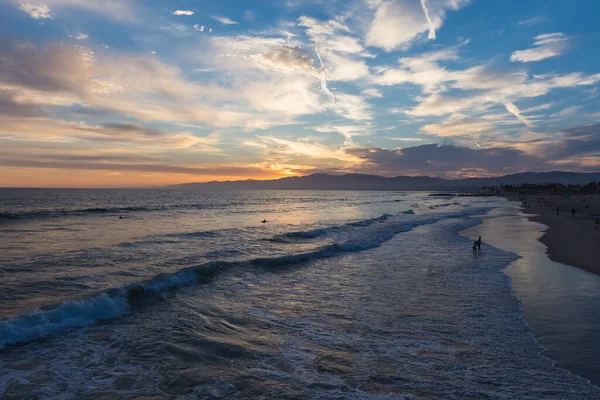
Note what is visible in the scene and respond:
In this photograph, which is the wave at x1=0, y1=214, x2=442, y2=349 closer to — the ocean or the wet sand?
the ocean

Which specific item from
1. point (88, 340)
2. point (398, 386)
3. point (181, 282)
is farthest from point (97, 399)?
point (181, 282)

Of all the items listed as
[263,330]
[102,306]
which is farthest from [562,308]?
[102,306]

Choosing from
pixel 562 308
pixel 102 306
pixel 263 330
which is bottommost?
pixel 263 330

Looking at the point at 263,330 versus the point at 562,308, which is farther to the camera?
the point at 562,308

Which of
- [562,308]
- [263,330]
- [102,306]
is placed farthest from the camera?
[102,306]

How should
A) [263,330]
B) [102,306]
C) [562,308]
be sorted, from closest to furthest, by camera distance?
1. [263,330]
2. [562,308]
3. [102,306]

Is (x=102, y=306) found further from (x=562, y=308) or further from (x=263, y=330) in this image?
(x=562, y=308)

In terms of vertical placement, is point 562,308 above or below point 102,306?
above

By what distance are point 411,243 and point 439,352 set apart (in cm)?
2039

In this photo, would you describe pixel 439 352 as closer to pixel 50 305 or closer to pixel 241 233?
pixel 50 305

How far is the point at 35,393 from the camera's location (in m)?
6.86

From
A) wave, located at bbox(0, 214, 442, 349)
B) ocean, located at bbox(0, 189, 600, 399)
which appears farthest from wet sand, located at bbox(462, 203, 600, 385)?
wave, located at bbox(0, 214, 442, 349)

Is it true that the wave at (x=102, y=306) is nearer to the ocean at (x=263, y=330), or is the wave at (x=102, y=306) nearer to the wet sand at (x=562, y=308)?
the ocean at (x=263, y=330)

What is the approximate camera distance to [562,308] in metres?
11.5
